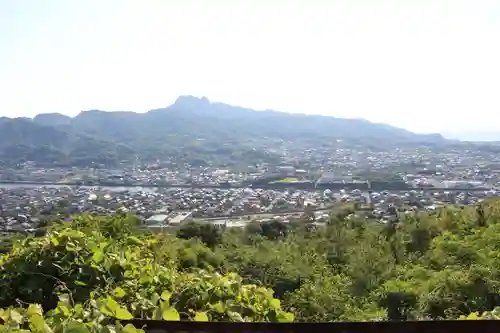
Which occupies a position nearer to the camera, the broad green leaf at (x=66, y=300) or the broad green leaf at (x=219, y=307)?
the broad green leaf at (x=66, y=300)

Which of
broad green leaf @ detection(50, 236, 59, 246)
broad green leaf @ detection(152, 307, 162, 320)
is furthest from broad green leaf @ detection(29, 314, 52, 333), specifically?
broad green leaf @ detection(50, 236, 59, 246)

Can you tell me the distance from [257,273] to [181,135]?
63.3m

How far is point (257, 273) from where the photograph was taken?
9.34m

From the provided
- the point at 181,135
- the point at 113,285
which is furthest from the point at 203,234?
the point at 181,135

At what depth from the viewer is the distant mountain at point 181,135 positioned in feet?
181

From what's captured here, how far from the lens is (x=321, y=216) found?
2305 centimetres

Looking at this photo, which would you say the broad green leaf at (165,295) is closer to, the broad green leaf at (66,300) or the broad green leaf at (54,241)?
the broad green leaf at (66,300)

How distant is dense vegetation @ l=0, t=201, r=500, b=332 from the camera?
61.3 inches

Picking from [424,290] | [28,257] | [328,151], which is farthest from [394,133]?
[28,257]

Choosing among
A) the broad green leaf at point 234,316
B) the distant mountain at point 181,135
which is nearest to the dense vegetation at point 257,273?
the broad green leaf at point 234,316

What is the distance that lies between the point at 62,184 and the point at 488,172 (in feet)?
118

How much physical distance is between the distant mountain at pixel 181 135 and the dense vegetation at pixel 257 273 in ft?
132

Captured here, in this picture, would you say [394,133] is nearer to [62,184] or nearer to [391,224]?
[62,184]

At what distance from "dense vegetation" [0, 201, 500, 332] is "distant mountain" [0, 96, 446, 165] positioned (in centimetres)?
4030
